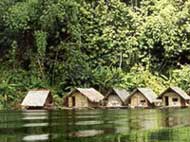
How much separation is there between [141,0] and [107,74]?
10.2m

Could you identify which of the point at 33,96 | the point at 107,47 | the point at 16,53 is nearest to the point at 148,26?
the point at 107,47

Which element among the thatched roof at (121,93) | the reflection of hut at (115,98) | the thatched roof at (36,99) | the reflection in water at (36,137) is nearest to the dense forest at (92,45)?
the thatched roof at (121,93)

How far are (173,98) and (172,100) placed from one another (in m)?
0.23

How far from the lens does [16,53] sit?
34.2 metres

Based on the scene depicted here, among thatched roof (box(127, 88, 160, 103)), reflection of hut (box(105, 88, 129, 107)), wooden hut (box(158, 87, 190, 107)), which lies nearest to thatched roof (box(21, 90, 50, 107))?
reflection of hut (box(105, 88, 129, 107))

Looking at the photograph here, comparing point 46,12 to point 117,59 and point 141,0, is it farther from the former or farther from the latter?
point 141,0

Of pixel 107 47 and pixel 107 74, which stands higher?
pixel 107 47

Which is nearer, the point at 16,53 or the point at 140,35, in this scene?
the point at 16,53

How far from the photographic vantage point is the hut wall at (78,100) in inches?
1166

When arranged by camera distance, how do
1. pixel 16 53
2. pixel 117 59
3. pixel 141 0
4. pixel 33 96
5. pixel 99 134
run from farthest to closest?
1. pixel 141 0
2. pixel 117 59
3. pixel 16 53
4. pixel 33 96
5. pixel 99 134

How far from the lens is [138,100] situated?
30.4m

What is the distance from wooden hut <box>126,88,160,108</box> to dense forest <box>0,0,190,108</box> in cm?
208

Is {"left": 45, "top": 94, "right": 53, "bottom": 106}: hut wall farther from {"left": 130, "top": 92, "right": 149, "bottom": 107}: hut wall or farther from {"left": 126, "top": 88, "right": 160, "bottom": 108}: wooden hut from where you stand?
{"left": 130, "top": 92, "right": 149, "bottom": 107}: hut wall

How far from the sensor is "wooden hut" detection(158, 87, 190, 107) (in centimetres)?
3136
